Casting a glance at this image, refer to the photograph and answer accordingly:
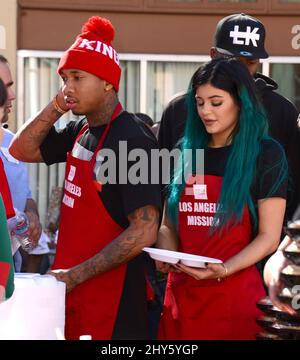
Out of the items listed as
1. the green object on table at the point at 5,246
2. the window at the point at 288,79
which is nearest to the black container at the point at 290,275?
the green object on table at the point at 5,246

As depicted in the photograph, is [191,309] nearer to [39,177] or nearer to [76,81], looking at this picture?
[76,81]

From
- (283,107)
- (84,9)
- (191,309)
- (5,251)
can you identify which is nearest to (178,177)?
(191,309)

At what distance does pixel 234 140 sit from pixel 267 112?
0.69 meters

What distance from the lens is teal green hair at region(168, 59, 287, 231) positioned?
385 cm

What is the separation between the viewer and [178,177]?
13.3ft

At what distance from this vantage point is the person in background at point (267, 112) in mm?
4582

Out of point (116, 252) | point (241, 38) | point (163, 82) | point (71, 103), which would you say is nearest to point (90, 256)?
point (116, 252)

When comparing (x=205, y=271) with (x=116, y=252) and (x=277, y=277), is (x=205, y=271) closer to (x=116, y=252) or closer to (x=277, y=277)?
(x=116, y=252)

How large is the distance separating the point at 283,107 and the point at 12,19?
437 centimetres

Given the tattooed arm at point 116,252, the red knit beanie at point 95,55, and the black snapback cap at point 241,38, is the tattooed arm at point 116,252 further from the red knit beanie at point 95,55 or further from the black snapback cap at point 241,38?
the black snapback cap at point 241,38

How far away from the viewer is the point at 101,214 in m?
4.00

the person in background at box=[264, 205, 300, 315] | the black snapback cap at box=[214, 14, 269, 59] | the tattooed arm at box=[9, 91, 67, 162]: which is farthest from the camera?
the black snapback cap at box=[214, 14, 269, 59]

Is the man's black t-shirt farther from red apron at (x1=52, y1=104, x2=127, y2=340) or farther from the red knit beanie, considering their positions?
the red knit beanie

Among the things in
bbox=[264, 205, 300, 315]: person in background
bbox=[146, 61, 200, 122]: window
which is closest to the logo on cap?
bbox=[264, 205, 300, 315]: person in background
